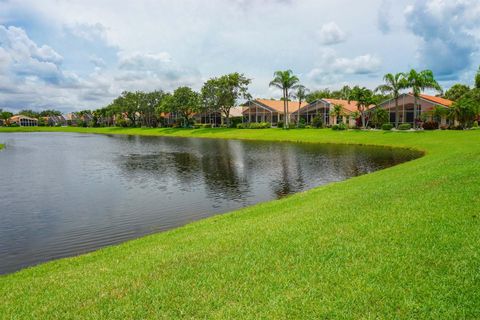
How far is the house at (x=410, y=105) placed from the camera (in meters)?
67.1

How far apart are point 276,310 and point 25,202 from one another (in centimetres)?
1946

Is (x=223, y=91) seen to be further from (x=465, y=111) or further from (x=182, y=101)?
(x=465, y=111)

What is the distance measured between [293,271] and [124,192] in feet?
58.9

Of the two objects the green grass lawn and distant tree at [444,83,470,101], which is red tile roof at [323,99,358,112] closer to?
distant tree at [444,83,470,101]

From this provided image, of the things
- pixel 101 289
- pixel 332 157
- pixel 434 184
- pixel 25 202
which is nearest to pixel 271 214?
pixel 434 184

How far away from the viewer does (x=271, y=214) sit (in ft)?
46.2

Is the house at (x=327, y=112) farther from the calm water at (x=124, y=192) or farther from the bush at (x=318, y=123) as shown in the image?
the calm water at (x=124, y=192)

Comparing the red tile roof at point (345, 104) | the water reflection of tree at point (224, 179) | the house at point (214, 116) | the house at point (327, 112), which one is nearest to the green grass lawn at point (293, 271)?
the water reflection of tree at point (224, 179)

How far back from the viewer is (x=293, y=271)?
7.76m

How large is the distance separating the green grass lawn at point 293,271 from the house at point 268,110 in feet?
273

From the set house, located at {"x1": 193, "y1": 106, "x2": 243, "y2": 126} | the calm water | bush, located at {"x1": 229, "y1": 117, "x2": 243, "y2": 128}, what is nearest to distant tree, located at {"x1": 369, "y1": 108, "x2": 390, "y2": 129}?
the calm water

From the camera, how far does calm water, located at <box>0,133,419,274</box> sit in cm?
1474

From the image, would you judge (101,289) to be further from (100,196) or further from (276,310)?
(100,196)

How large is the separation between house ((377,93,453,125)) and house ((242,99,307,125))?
25890mm
